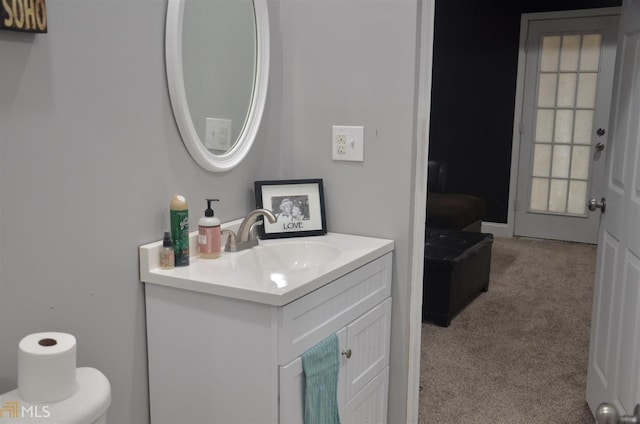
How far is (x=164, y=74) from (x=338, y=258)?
730 millimetres

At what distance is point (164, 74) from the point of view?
1655mm

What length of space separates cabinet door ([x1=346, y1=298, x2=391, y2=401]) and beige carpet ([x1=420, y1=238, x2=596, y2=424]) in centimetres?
57

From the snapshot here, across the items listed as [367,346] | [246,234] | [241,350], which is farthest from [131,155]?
[367,346]

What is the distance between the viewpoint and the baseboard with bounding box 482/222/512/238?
226 inches

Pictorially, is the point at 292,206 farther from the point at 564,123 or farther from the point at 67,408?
the point at 564,123

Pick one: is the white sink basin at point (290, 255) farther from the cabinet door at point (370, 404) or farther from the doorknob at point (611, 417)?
the doorknob at point (611, 417)

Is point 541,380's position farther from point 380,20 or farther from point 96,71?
point 96,71

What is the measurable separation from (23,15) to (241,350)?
2.99ft

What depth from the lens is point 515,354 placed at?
3057mm

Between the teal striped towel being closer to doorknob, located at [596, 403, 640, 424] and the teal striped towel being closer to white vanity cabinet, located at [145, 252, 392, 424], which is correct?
white vanity cabinet, located at [145, 252, 392, 424]

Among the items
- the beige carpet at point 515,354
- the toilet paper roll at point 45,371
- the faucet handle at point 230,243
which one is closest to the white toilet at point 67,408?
the toilet paper roll at point 45,371

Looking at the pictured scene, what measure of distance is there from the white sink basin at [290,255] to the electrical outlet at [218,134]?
351 millimetres

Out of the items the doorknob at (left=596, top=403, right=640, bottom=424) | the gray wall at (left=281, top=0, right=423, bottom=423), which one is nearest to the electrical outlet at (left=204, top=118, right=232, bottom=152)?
the gray wall at (left=281, top=0, right=423, bottom=423)

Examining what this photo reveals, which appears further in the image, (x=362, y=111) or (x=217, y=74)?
(x=362, y=111)
